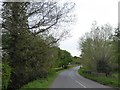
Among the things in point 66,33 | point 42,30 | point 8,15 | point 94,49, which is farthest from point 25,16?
point 94,49

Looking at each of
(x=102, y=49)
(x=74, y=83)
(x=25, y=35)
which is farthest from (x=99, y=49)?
(x=25, y=35)

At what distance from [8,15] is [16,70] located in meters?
4.87

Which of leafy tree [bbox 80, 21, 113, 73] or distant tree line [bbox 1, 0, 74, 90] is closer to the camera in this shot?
distant tree line [bbox 1, 0, 74, 90]

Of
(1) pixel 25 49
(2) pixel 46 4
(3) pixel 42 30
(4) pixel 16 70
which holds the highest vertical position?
(2) pixel 46 4

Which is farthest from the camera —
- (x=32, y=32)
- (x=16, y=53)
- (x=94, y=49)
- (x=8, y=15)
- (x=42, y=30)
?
(x=94, y=49)

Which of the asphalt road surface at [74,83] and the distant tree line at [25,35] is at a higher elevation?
the distant tree line at [25,35]

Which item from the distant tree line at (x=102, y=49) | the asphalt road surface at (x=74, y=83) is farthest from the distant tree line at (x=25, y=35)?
the distant tree line at (x=102, y=49)

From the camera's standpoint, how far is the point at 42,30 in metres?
27.1

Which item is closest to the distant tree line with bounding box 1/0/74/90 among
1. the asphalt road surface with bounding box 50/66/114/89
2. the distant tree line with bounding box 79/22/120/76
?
the asphalt road surface with bounding box 50/66/114/89

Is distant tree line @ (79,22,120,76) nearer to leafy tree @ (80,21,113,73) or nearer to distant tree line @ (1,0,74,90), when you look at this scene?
leafy tree @ (80,21,113,73)

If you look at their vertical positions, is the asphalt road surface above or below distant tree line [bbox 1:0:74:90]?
below

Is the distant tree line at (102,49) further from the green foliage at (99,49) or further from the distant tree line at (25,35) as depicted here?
the distant tree line at (25,35)

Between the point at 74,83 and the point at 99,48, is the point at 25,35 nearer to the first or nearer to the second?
the point at 74,83

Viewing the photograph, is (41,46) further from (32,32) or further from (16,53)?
(16,53)
